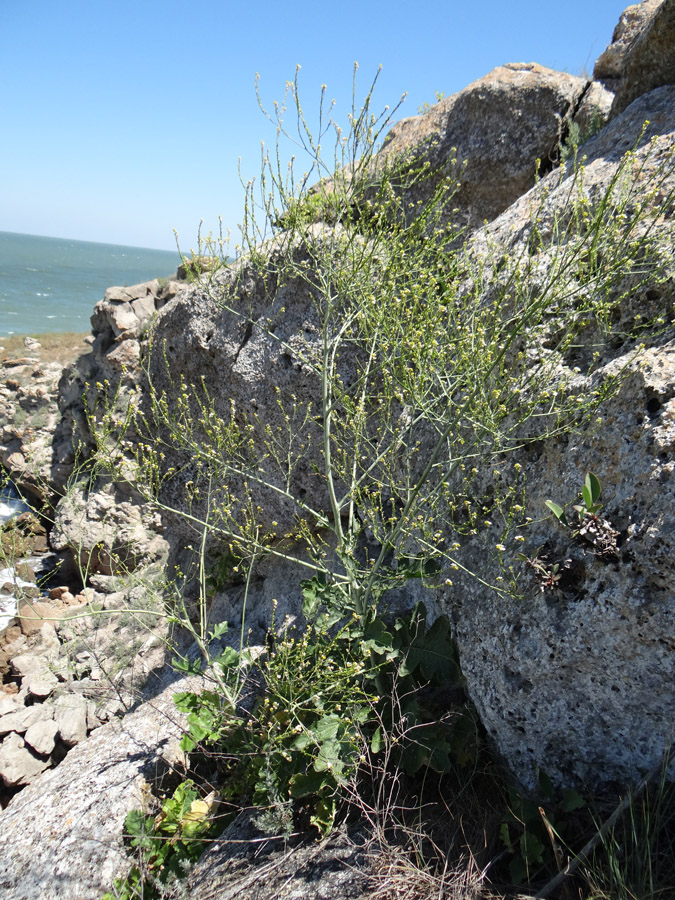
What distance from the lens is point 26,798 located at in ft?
13.1

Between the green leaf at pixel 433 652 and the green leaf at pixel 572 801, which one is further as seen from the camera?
the green leaf at pixel 433 652

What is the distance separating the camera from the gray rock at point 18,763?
18.9 feet

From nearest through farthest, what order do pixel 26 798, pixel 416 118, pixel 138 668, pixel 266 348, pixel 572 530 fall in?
pixel 572 530 < pixel 26 798 < pixel 266 348 < pixel 416 118 < pixel 138 668

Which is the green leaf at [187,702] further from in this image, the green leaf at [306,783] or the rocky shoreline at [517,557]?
the green leaf at [306,783]

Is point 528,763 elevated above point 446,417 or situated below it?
below

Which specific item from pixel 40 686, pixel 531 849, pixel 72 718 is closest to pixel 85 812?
pixel 531 849

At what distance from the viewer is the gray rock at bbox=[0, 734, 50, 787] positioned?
226 inches

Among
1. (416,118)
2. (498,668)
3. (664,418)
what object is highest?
(416,118)

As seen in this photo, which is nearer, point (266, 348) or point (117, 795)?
point (117, 795)

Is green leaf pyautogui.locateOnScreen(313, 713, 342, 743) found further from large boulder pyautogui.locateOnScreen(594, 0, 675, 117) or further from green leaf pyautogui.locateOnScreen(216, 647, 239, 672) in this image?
large boulder pyautogui.locateOnScreen(594, 0, 675, 117)

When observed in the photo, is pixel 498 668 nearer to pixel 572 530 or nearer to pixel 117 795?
pixel 572 530

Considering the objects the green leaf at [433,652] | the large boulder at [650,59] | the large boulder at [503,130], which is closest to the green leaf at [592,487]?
the green leaf at [433,652]

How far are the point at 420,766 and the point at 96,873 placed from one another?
2.11 meters

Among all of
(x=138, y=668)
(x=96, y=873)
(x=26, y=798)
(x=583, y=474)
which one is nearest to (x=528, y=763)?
(x=583, y=474)
